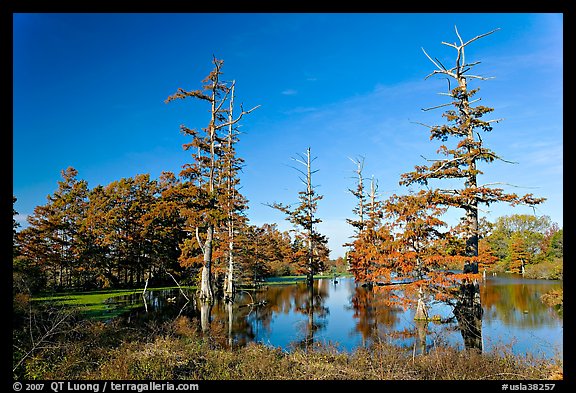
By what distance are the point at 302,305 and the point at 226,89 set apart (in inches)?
551

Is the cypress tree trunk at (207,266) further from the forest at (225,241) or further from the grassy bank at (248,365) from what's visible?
the grassy bank at (248,365)

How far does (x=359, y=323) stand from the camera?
14.9 meters

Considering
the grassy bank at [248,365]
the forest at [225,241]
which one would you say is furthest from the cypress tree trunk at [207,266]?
the grassy bank at [248,365]

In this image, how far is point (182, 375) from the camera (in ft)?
22.2

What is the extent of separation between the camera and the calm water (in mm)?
11164

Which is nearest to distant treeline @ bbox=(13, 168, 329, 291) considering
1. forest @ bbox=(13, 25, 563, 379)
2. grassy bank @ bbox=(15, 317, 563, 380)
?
forest @ bbox=(13, 25, 563, 379)

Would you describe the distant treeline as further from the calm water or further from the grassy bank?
the grassy bank

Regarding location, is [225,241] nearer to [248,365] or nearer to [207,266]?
[207,266]

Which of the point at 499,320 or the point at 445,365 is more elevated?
the point at 445,365

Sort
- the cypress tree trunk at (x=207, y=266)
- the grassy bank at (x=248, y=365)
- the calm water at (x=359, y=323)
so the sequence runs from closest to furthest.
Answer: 1. the grassy bank at (x=248, y=365)
2. the calm water at (x=359, y=323)
3. the cypress tree trunk at (x=207, y=266)

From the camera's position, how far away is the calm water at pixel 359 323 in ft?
36.6
